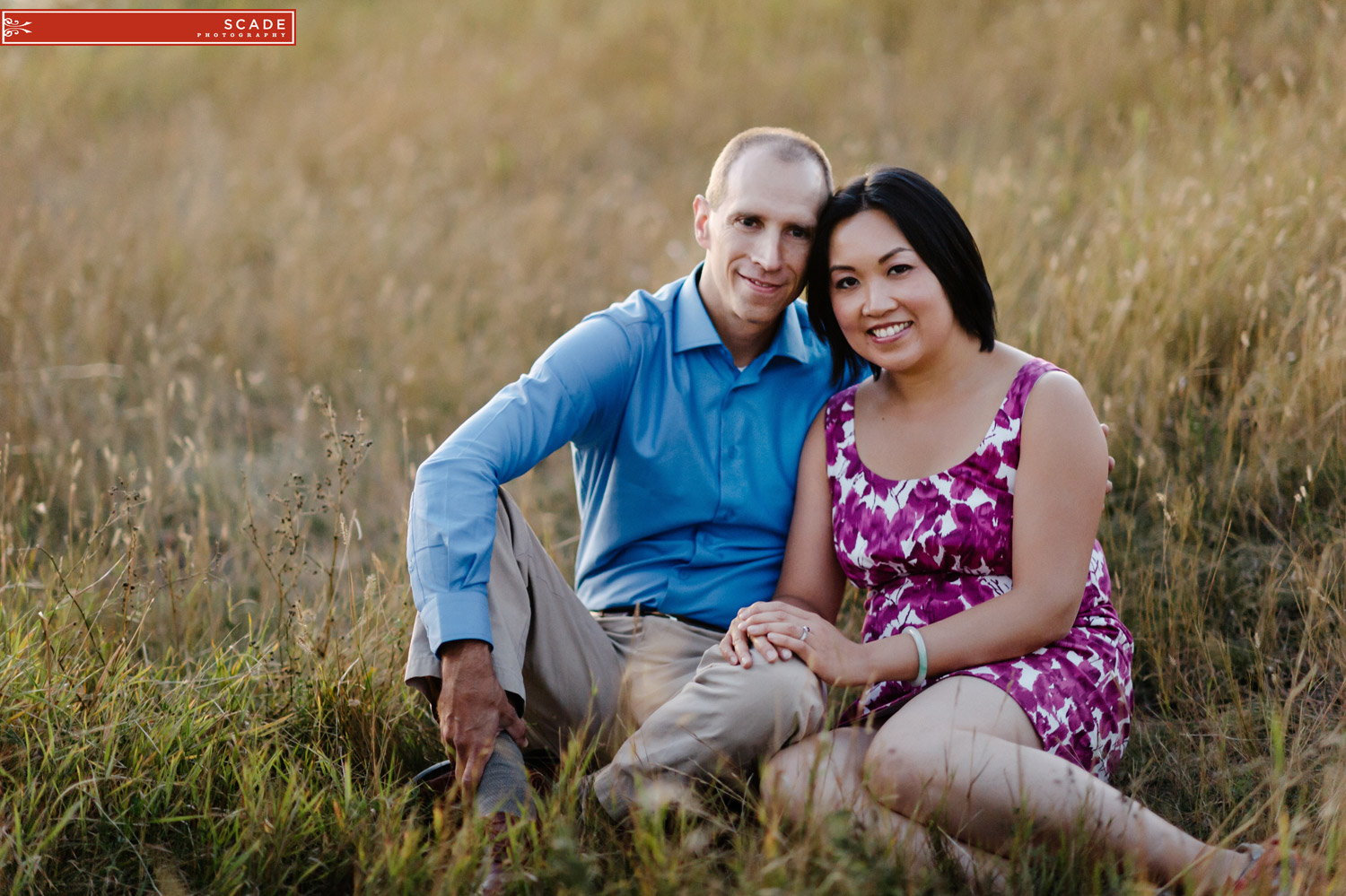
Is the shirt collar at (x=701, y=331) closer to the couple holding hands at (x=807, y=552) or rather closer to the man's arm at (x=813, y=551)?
the couple holding hands at (x=807, y=552)

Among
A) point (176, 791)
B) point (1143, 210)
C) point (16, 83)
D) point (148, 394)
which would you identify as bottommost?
point (176, 791)

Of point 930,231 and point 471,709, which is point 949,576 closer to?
point 930,231

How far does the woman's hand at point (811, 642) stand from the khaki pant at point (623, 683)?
3 centimetres

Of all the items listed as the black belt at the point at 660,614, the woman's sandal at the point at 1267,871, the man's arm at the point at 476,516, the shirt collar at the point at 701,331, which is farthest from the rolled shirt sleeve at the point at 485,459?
the woman's sandal at the point at 1267,871

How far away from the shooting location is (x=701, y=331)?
2.99m

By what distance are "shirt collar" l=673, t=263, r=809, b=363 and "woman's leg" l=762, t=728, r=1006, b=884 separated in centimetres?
112

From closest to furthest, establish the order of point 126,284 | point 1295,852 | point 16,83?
1. point 1295,852
2. point 126,284
3. point 16,83

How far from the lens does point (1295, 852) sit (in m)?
1.98

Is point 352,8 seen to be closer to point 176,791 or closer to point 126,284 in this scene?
point 126,284

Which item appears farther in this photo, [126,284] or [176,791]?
[126,284]

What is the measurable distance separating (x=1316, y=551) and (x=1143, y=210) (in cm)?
201

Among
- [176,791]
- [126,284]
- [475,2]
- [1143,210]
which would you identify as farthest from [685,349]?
[475,2]

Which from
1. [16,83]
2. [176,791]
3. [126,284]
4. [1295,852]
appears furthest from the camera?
[16,83]

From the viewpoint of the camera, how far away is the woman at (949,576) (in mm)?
2203
